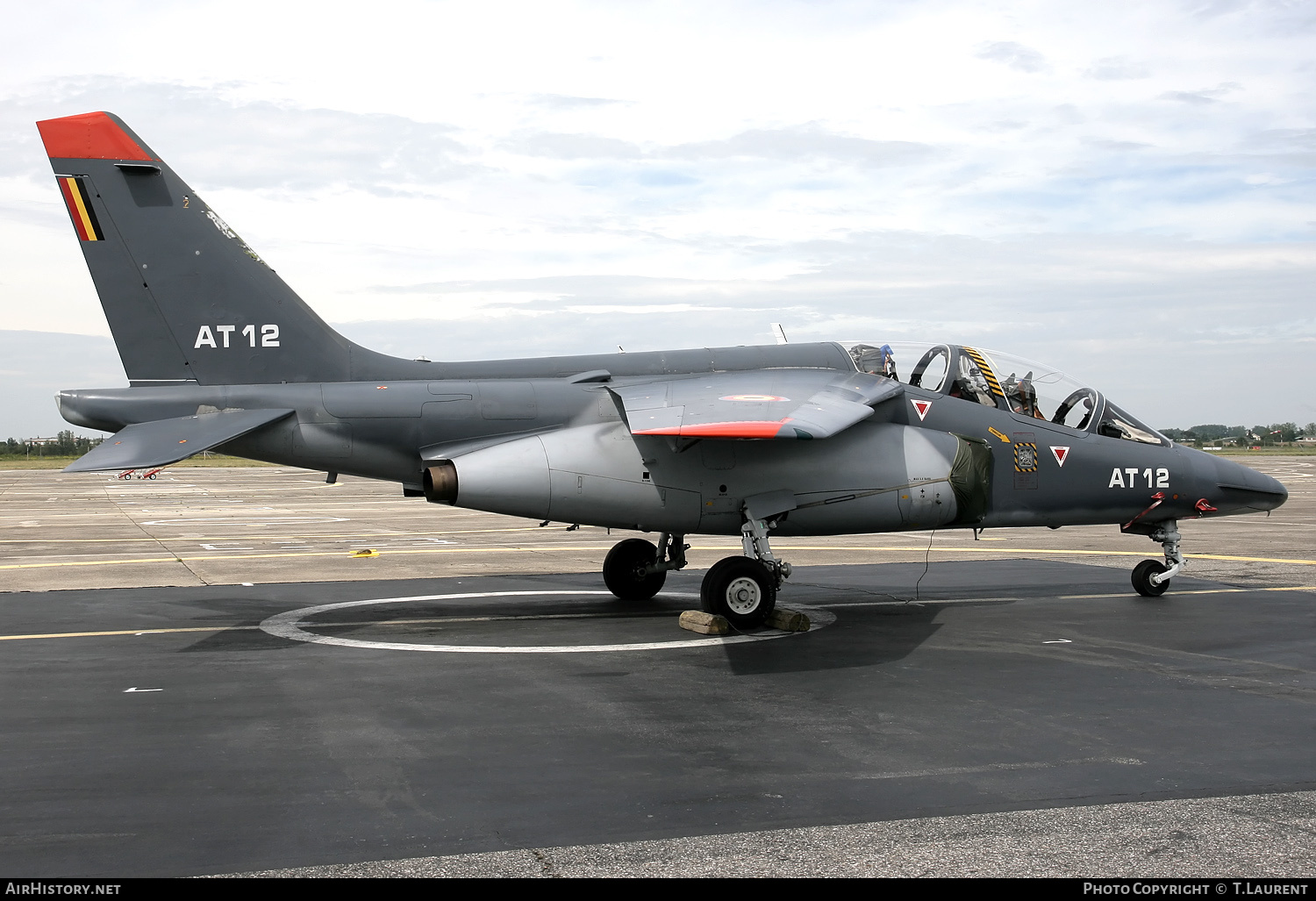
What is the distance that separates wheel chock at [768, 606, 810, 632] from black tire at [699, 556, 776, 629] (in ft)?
0.80

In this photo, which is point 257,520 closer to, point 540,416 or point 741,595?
point 540,416

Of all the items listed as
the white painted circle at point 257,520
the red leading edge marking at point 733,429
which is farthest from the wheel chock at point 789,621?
the white painted circle at point 257,520

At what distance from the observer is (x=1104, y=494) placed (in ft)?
45.6

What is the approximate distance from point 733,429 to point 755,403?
116 centimetres

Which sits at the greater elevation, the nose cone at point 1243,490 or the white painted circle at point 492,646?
the nose cone at point 1243,490

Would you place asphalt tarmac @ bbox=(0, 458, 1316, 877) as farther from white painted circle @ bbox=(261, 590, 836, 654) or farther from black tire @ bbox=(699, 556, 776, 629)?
black tire @ bbox=(699, 556, 776, 629)

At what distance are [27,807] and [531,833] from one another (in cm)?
297

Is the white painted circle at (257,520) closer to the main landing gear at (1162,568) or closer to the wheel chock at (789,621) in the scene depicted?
the wheel chock at (789,621)

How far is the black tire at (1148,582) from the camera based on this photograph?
14.7 metres

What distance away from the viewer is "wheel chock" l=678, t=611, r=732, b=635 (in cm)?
1198

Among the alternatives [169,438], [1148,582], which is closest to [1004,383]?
[1148,582]

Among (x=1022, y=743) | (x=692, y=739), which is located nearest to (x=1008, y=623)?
(x=1022, y=743)

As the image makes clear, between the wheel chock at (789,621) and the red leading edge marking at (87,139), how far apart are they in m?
9.01

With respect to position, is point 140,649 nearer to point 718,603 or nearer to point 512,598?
point 512,598
